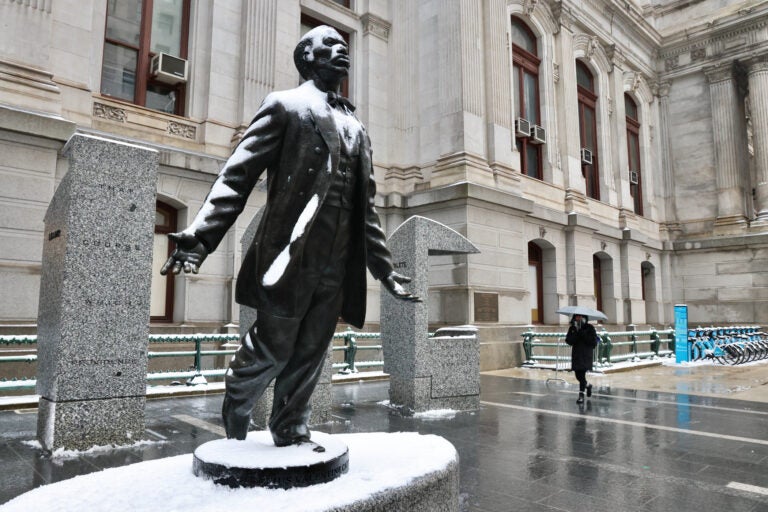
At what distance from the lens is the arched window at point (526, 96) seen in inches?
817

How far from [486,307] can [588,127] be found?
13.4 meters

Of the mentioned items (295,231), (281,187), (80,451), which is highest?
(281,187)

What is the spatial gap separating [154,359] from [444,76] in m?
11.7

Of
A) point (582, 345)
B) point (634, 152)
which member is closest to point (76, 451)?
point (582, 345)

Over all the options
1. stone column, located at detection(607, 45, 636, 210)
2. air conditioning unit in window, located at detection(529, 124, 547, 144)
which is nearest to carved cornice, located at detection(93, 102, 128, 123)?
air conditioning unit in window, located at detection(529, 124, 547, 144)

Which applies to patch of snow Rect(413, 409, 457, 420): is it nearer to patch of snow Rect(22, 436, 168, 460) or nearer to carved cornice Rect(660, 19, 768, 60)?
patch of snow Rect(22, 436, 168, 460)

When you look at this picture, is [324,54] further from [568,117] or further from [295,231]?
[568,117]

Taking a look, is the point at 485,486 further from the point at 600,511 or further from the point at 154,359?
the point at 154,359

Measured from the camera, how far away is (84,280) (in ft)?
18.2

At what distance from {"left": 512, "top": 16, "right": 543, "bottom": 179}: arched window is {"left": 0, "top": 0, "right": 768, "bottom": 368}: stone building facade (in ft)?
0.33

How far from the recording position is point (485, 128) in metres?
17.6

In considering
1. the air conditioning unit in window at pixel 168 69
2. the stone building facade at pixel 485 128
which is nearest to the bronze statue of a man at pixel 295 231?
the stone building facade at pixel 485 128

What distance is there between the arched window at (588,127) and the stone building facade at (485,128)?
96 millimetres

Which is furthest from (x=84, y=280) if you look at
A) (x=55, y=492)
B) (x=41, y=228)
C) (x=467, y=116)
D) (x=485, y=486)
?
(x=467, y=116)
